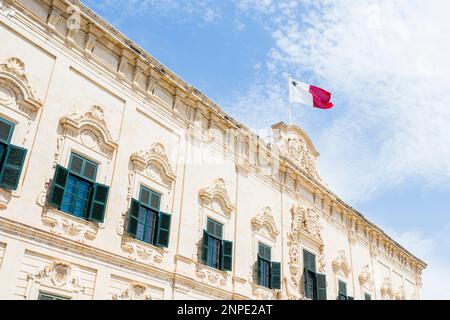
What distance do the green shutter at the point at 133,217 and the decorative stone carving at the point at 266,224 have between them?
4913 mm

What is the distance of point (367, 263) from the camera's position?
22.2 meters

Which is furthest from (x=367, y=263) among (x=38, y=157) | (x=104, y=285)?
(x=38, y=157)

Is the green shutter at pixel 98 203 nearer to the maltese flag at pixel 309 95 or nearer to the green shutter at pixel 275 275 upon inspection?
the green shutter at pixel 275 275

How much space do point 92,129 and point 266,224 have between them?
710 centimetres

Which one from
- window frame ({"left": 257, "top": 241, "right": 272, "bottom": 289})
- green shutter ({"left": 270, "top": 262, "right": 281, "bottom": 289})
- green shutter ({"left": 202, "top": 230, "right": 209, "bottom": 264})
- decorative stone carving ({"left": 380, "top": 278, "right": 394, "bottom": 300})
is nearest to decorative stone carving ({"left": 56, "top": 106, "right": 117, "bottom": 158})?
green shutter ({"left": 202, "top": 230, "right": 209, "bottom": 264})

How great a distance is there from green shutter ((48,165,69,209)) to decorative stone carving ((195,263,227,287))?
4453mm

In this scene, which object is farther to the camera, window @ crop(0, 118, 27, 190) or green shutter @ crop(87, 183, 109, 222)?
green shutter @ crop(87, 183, 109, 222)

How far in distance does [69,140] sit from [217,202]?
17.1ft

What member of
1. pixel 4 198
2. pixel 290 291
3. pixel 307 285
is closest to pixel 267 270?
pixel 290 291

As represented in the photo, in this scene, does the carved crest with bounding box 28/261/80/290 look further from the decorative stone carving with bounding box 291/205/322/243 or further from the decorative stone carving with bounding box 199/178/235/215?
the decorative stone carving with bounding box 291/205/322/243

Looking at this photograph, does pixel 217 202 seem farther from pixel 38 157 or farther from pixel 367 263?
pixel 367 263

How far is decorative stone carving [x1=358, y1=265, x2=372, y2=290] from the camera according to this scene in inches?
826

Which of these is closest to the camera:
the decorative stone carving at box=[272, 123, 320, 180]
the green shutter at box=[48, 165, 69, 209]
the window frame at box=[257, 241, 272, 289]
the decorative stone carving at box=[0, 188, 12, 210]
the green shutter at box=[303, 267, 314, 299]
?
the decorative stone carving at box=[0, 188, 12, 210]
